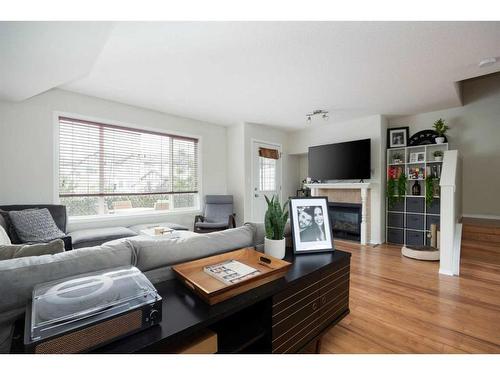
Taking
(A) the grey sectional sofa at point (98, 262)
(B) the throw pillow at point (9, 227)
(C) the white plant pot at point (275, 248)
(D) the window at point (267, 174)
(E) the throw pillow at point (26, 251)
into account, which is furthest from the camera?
(D) the window at point (267, 174)

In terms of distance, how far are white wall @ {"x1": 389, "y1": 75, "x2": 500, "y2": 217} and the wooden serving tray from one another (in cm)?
463

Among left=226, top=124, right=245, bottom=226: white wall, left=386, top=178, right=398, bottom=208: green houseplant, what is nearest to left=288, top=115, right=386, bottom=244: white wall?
left=386, top=178, right=398, bottom=208: green houseplant

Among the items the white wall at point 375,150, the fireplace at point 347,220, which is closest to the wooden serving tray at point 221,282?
the fireplace at point 347,220

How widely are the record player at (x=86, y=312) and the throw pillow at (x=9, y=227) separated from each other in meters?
2.38

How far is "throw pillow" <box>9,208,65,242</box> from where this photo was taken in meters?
2.52

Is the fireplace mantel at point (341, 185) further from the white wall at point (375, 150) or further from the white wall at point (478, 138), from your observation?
the white wall at point (478, 138)

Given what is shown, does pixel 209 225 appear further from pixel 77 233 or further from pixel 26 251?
pixel 26 251

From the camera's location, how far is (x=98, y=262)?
1.01 meters

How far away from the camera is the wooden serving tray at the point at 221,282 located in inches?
→ 36.7

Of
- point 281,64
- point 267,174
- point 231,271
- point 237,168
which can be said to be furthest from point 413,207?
point 231,271

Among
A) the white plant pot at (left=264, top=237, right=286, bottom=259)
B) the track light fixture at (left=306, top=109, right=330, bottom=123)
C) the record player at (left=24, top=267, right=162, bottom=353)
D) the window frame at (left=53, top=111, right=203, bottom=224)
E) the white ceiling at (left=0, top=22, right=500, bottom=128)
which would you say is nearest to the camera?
the record player at (left=24, top=267, right=162, bottom=353)

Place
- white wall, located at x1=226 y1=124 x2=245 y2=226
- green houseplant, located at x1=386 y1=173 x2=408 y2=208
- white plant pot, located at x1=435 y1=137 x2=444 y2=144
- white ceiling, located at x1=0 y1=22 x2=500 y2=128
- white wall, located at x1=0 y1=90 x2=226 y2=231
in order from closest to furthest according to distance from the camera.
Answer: white ceiling, located at x1=0 y1=22 x2=500 y2=128 < white wall, located at x1=0 y1=90 x2=226 y2=231 < white plant pot, located at x1=435 y1=137 x2=444 y2=144 < green houseplant, located at x1=386 y1=173 x2=408 y2=208 < white wall, located at x1=226 y1=124 x2=245 y2=226

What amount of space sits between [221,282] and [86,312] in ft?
1.54

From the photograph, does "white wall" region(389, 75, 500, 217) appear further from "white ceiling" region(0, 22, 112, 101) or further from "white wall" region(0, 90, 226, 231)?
"white wall" region(0, 90, 226, 231)
